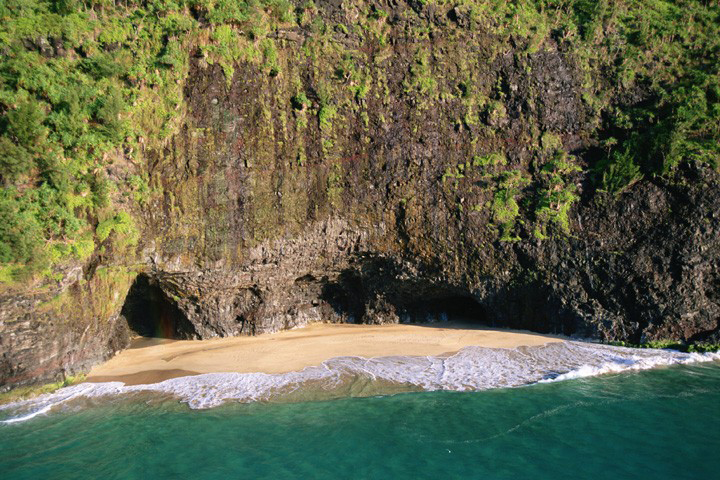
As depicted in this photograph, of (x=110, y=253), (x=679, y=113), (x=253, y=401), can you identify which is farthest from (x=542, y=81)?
(x=110, y=253)

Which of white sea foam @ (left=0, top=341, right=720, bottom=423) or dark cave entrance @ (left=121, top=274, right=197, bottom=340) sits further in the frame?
dark cave entrance @ (left=121, top=274, right=197, bottom=340)

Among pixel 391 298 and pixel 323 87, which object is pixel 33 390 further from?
pixel 323 87

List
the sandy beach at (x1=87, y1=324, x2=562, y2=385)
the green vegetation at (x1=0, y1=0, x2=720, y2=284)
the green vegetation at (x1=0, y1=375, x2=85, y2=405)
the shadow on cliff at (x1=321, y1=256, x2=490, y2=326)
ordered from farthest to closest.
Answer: the shadow on cliff at (x1=321, y1=256, x2=490, y2=326), the sandy beach at (x1=87, y1=324, x2=562, y2=385), the green vegetation at (x1=0, y1=0, x2=720, y2=284), the green vegetation at (x1=0, y1=375, x2=85, y2=405)

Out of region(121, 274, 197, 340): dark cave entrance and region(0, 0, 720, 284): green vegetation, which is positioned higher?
region(0, 0, 720, 284): green vegetation

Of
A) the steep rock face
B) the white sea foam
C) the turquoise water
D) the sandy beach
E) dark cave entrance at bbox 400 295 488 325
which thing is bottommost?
the turquoise water

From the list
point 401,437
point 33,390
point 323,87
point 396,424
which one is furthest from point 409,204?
point 33,390

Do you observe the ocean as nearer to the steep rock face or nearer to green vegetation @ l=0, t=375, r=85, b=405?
green vegetation @ l=0, t=375, r=85, b=405

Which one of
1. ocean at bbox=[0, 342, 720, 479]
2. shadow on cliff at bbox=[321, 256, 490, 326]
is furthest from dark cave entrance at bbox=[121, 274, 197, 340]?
shadow on cliff at bbox=[321, 256, 490, 326]
